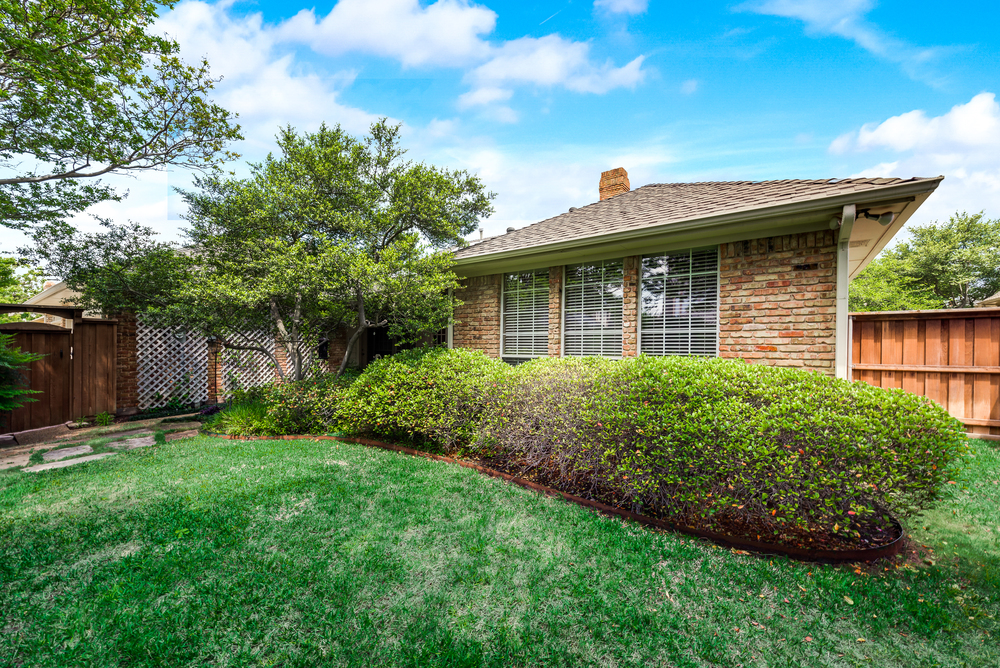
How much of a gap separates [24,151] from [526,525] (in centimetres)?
962

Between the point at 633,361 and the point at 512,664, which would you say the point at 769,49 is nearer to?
the point at 633,361

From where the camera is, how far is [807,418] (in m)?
3.04

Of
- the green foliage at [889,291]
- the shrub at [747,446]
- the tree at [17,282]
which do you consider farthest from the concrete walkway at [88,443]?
the green foliage at [889,291]

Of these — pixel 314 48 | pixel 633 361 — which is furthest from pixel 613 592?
pixel 314 48

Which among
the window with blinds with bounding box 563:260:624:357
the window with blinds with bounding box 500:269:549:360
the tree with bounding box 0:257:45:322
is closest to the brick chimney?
the window with blinds with bounding box 500:269:549:360

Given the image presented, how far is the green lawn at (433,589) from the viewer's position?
205 cm

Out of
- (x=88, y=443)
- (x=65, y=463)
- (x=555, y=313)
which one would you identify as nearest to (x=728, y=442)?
(x=555, y=313)

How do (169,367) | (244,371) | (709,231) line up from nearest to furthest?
(709,231) < (169,367) < (244,371)

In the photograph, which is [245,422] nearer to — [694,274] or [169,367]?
[169,367]

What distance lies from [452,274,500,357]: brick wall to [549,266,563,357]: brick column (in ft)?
3.60

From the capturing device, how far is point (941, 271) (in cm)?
2128

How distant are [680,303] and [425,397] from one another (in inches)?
148

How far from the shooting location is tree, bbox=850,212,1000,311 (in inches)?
802

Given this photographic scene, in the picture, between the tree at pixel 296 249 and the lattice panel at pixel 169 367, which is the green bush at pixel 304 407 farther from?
the lattice panel at pixel 169 367
